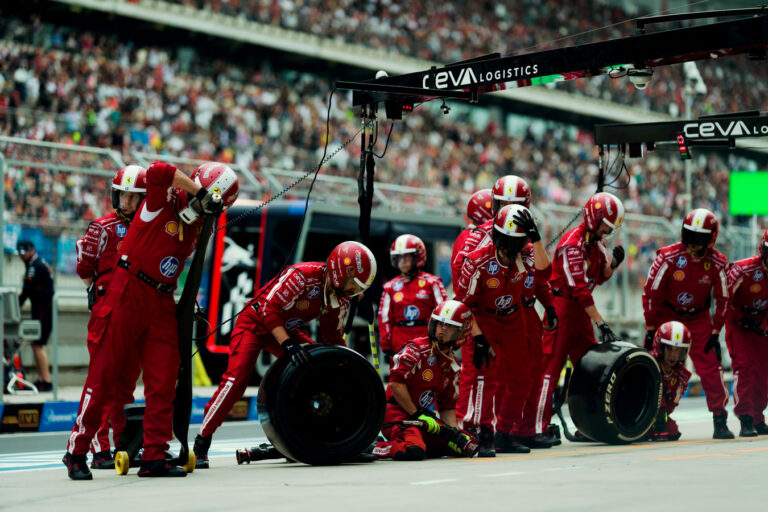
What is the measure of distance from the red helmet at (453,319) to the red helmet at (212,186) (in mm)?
1957

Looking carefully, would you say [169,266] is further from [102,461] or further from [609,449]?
[609,449]

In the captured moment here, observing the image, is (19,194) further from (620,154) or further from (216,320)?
(620,154)

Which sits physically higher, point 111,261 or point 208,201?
point 208,201

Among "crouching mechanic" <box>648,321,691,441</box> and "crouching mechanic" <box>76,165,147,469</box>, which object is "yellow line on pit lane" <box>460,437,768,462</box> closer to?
"crouching mechanic" <box>648,321,691,441</box>

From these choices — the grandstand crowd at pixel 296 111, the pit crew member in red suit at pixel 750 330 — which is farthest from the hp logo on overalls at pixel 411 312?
the grandstand crowd at pixel 296 111

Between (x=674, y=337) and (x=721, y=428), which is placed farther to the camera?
(x=721, y=428)

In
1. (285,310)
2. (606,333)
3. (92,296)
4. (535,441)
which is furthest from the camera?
(606,333)

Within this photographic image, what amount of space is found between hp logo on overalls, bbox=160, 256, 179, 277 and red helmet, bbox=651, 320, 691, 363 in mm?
4920

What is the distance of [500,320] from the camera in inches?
371

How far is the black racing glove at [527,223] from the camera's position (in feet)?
30.1

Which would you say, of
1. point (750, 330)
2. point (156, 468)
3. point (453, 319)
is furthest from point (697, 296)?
point (156, 468)

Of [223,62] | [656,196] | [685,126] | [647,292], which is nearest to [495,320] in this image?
[647,292]

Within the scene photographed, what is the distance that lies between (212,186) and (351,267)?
1.15 metres

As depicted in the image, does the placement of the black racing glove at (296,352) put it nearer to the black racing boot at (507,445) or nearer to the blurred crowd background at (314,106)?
the black racing boot at (507,445)
